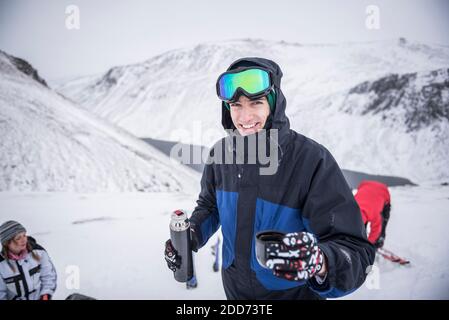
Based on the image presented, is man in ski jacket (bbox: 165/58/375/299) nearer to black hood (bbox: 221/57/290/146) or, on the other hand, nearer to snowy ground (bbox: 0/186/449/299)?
black hood (bbox: 221/57/290/146)

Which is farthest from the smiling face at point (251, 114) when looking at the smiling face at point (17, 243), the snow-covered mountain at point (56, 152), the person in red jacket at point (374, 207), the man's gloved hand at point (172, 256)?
the snow-covered mountain at point (56, 152)

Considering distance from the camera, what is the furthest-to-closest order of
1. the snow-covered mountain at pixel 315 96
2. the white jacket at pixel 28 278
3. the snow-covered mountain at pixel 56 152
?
the snow-covered mountain at pixel 315 96 → the snow-covered mountain at pixel 56 152 → the white jacket at pixel 28 278

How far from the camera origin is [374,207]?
2732 mm

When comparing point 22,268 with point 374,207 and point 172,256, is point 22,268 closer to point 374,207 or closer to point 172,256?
point 172,256

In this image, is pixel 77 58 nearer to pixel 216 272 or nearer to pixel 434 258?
pixel 216 272

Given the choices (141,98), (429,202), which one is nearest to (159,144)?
(141,98)

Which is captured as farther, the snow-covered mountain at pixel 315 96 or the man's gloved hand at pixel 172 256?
the snow-covered mountain at pixel 315 96

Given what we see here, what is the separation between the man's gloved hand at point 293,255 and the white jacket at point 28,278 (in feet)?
8.85

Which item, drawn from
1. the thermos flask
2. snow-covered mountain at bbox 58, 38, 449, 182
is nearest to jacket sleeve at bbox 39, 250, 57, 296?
the thermos flask

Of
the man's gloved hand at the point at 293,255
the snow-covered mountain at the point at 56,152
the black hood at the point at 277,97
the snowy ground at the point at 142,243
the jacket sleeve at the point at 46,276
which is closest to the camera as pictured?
the man's gloved hand at the point at 293,255

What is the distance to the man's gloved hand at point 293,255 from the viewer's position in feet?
2.76

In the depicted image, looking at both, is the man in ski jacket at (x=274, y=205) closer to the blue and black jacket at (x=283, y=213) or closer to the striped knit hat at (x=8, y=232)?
the blue and black jacket at (x=283, y=213)

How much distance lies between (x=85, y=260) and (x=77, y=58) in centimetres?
490

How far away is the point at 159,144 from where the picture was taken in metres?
11.0
